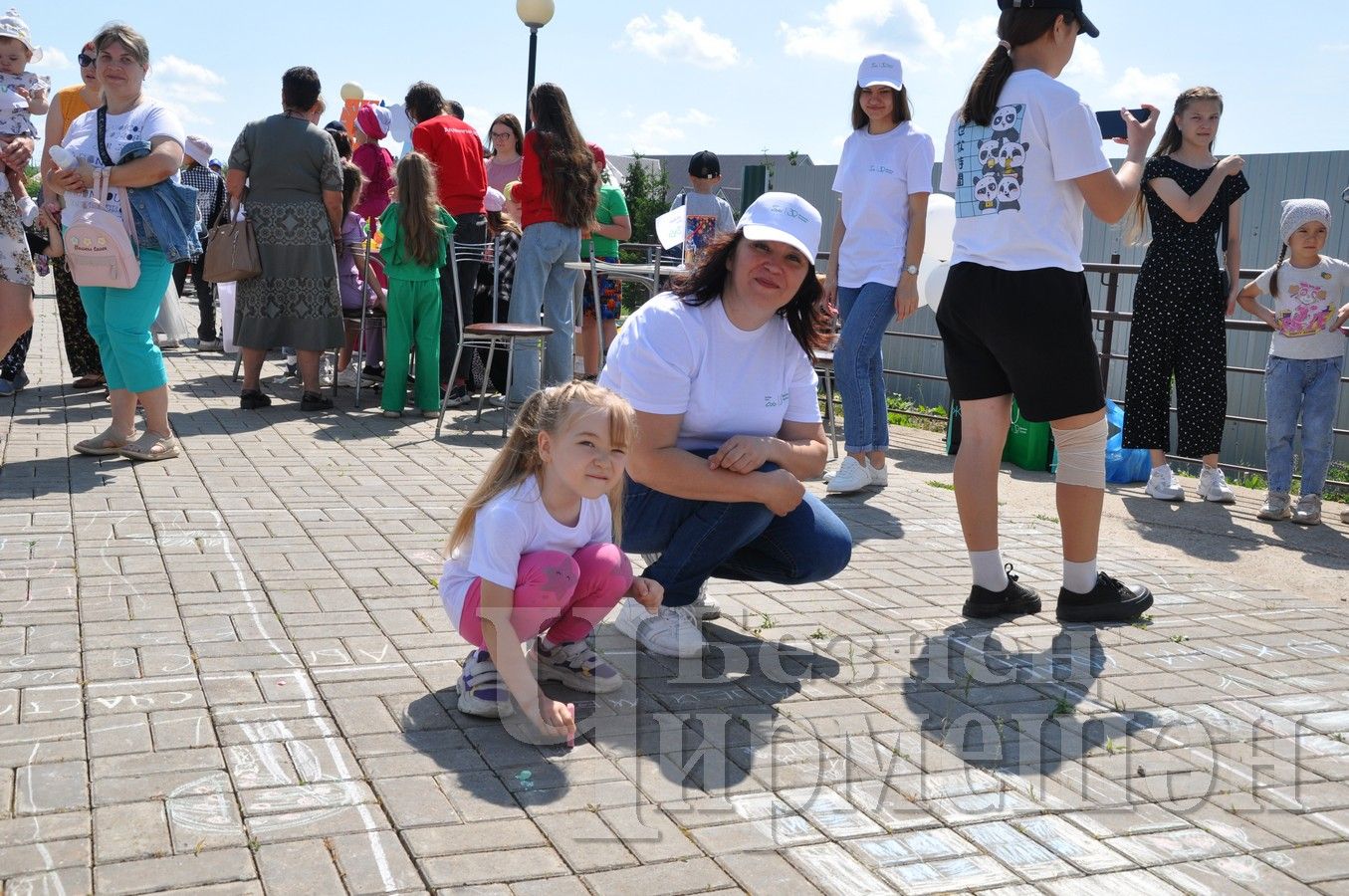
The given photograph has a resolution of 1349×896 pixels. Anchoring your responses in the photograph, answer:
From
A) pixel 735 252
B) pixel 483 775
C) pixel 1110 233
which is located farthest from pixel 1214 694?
pixel 1110 233

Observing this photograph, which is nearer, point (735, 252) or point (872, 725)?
point (872, 725)

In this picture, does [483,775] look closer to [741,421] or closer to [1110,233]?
[741,421]

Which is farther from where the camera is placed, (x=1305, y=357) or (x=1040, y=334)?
(x=1305, y=357)

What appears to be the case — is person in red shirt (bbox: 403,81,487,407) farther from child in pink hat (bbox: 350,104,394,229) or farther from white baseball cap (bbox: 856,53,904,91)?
white baseball cap (bbox: 856,53,904,91)

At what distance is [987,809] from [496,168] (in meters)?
8.33

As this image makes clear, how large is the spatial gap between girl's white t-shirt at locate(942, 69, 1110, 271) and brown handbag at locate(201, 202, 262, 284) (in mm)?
5184

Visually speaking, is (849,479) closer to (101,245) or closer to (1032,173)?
(1032,173)

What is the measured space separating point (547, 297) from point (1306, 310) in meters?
4.59

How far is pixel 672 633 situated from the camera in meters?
3.80

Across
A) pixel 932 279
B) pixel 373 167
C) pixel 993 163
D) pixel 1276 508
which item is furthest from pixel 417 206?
pixel 1276 508

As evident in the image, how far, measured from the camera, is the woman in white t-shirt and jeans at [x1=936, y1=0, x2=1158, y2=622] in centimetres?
408

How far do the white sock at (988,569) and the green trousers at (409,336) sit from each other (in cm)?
484

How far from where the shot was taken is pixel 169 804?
2.68 meters

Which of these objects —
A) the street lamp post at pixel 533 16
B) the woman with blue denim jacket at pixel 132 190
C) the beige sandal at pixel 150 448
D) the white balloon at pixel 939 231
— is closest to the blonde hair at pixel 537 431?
the woman with blue denim jacket at pixel 132 190
